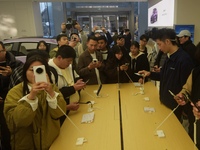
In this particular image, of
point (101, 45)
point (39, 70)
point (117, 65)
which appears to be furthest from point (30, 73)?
point (101, 45)

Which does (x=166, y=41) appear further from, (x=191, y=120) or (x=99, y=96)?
(x=99, y=96)

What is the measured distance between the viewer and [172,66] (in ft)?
6.57

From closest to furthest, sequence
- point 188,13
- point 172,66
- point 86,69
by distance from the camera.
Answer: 1. point 172,66
2. point 86,69
3. point 188,13

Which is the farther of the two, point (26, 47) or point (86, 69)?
point (26, 47)

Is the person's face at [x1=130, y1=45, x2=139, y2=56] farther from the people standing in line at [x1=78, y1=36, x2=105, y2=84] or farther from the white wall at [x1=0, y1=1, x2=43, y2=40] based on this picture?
the white wall at [x1=0, y1=1, x2=43, y2=40]

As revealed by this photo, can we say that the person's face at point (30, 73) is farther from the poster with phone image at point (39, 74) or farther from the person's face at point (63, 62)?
the person's face at point (63, 62)

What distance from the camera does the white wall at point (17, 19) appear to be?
738 cm

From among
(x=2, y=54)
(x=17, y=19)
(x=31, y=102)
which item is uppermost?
(x=17, y=19)

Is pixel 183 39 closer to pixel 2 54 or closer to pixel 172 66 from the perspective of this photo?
pixel 172 66

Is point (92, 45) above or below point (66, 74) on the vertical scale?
above

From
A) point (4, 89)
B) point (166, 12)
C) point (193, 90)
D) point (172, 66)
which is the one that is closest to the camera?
point (193, 90)

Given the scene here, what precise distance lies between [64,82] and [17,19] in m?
6.41

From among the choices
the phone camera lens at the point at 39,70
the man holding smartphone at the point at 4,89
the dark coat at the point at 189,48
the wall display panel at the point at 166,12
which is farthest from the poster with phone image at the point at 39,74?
the wall display panel at the point at 166,12

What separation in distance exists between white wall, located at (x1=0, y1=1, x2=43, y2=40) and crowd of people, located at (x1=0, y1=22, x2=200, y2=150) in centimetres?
483
